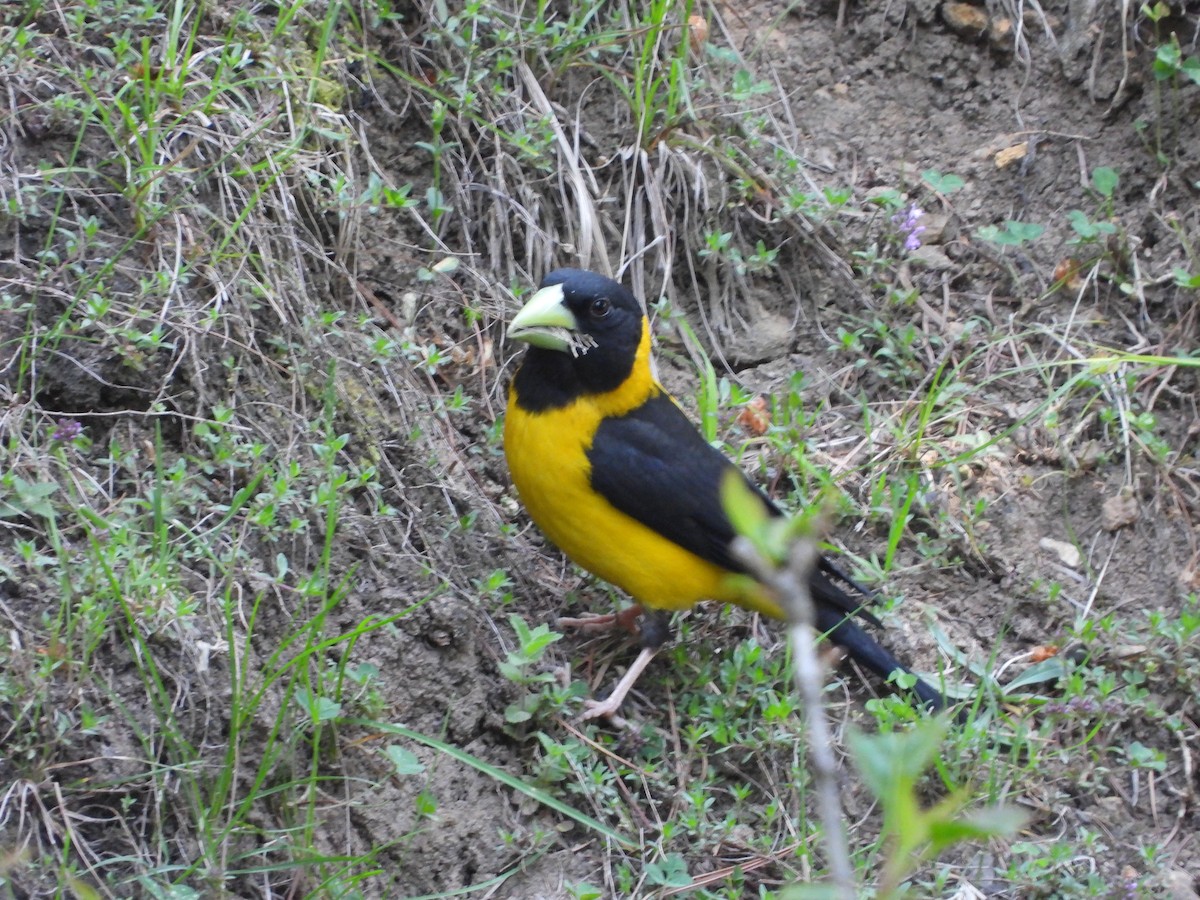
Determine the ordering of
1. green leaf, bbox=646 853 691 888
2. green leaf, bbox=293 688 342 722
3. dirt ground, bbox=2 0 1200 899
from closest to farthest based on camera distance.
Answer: green leaf, bbox=293 688 342 722, green leaf, bbox=646 853 691 888, dirt ground, bbox=2 0 1200 899

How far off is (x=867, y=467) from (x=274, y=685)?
248 centimetres

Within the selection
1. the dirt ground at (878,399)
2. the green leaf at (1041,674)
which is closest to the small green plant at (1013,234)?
the dirt ground at (878,399)

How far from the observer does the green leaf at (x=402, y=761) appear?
10.9ft

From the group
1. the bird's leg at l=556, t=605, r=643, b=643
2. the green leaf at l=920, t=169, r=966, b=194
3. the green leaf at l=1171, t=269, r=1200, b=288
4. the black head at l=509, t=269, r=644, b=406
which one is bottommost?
the bird's leg at l=556, t=605, r=643, b=643

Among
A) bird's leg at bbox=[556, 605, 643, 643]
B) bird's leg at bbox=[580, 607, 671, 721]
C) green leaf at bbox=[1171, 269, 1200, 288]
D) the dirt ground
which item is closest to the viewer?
the dirt ground

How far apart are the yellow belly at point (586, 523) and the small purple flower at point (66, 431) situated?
4.32 ft

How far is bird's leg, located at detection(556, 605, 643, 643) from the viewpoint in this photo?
428cm

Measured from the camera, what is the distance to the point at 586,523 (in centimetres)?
405

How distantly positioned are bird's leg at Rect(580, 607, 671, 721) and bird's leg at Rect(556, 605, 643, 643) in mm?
47

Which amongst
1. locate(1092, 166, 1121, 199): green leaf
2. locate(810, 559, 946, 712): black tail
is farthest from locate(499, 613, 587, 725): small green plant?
locate(1092, 166, 1121, 199): green leaf

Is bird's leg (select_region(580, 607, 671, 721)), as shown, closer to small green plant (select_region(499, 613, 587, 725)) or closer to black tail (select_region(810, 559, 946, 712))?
small green plant (select_region(499, 613, 587, 725))

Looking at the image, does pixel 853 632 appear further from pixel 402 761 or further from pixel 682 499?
pixel 402 761

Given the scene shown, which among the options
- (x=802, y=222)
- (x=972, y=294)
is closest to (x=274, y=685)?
(x=802, y=222)

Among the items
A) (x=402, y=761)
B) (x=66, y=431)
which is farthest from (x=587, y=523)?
(x=66, y=431)
